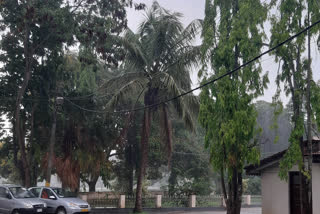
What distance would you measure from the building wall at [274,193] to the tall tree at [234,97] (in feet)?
10.6

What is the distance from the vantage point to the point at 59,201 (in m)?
21.8

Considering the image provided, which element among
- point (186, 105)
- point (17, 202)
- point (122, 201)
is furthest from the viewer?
point (122, 201)

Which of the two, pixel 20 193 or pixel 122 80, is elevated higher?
pixel 122 80

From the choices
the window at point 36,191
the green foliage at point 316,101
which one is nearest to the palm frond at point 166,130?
the window at point 36,191

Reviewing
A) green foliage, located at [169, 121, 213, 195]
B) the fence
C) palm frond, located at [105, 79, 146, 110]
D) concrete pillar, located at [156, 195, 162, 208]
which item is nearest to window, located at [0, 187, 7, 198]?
palm frond, located at [105, 79, 146, 110]

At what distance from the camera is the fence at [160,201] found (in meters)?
29.4

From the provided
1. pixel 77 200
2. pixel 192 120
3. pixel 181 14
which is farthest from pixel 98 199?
pixel 181 14

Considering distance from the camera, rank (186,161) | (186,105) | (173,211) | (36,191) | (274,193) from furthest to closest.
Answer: (186,161), (173,211), (186,105), (36,191), (274,193)

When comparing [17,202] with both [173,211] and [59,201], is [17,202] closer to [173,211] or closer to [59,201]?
[59,201]

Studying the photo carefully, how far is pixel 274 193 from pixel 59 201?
33.9ft

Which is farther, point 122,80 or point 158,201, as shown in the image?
point 158,201

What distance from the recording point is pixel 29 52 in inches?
1013

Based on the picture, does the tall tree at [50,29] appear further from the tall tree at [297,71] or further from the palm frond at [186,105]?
the tall tree at [297,71]

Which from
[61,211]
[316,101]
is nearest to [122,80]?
[61,211]
